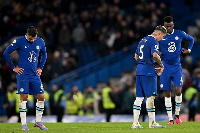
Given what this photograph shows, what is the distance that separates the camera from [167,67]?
57.3 ft

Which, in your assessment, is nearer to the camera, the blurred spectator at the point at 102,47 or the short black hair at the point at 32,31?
the short black hair at the point at 32,31

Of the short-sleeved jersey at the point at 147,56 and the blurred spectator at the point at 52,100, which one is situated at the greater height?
the short-sleeved jersey at the point at 147,56

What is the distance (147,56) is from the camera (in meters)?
14.7

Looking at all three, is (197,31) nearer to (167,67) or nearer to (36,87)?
(167,67)

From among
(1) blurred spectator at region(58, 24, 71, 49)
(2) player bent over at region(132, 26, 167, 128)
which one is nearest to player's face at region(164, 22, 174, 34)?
(2) player bent over at region(132, 26, 167, 128)

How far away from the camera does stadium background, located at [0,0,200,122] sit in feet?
91.9

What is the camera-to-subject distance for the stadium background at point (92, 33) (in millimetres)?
28016

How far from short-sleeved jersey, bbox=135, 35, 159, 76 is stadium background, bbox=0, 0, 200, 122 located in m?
10.5

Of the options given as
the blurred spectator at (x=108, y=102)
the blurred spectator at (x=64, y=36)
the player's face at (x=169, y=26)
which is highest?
the blurred spectator at (x=64, y=36)

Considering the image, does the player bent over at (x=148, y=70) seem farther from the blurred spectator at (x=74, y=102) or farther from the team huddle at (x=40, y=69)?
the blurred spectator at (x=74, y=102)

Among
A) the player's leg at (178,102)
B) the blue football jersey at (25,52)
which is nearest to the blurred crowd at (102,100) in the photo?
the player's leg at (178,102)

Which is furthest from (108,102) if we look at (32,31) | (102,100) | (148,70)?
(32,31)

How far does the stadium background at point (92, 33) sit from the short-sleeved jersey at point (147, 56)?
10.5 meters

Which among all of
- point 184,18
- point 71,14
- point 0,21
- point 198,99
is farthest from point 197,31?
point 0,21
